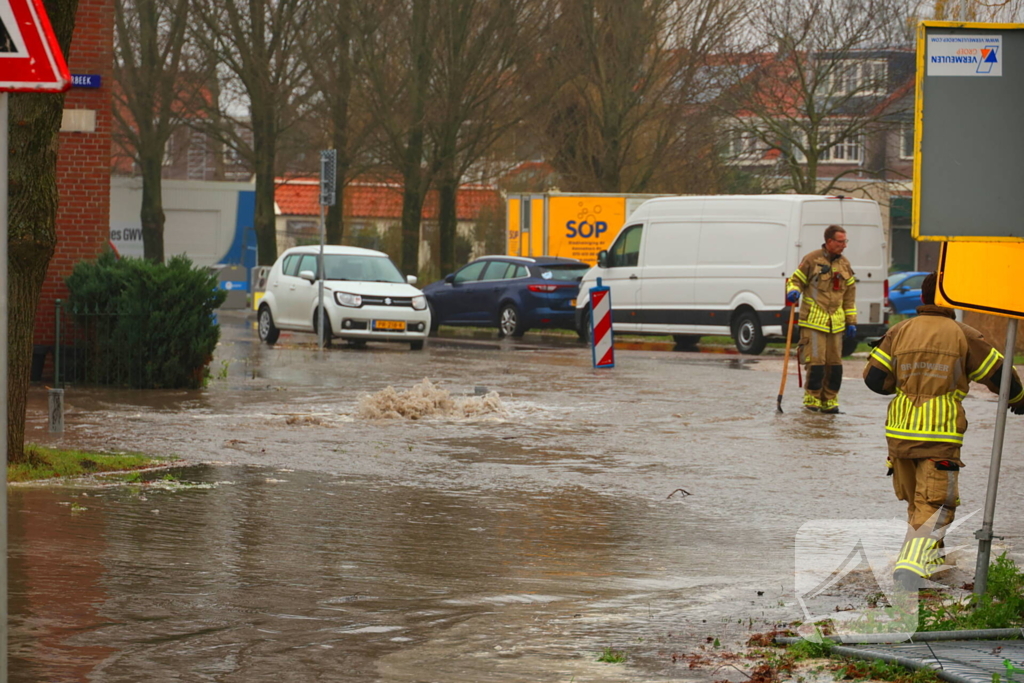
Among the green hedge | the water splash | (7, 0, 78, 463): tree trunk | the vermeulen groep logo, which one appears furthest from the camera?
the green hedge

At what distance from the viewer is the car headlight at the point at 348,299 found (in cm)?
2356

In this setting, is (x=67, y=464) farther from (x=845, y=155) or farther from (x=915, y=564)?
(x=845, y=155)

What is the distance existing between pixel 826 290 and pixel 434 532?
24.4ft

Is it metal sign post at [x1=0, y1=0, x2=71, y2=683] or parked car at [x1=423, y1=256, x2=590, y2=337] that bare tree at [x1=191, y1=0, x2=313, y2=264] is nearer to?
parked car at [x1=423, y1=256, x2=590, y2=337]

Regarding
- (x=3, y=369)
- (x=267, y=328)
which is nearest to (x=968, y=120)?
(x=3, y=369)

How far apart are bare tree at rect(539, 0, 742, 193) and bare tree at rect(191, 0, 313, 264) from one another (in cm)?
645

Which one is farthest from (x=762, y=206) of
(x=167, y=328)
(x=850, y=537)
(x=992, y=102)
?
(x=992, y=102)

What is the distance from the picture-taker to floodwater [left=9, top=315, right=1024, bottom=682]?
18.3 ft

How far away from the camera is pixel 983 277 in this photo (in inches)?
247

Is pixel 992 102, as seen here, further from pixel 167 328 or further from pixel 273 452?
pixel 167 328

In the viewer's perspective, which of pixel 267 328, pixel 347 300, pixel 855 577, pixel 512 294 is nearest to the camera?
pixel 855 577

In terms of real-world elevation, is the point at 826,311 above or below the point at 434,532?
above

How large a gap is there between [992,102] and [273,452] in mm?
6651

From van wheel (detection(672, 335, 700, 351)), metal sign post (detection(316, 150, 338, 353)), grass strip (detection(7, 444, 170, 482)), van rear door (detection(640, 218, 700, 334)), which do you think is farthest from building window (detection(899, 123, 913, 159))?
grass strip (detection(7, 444, 170, 482))
